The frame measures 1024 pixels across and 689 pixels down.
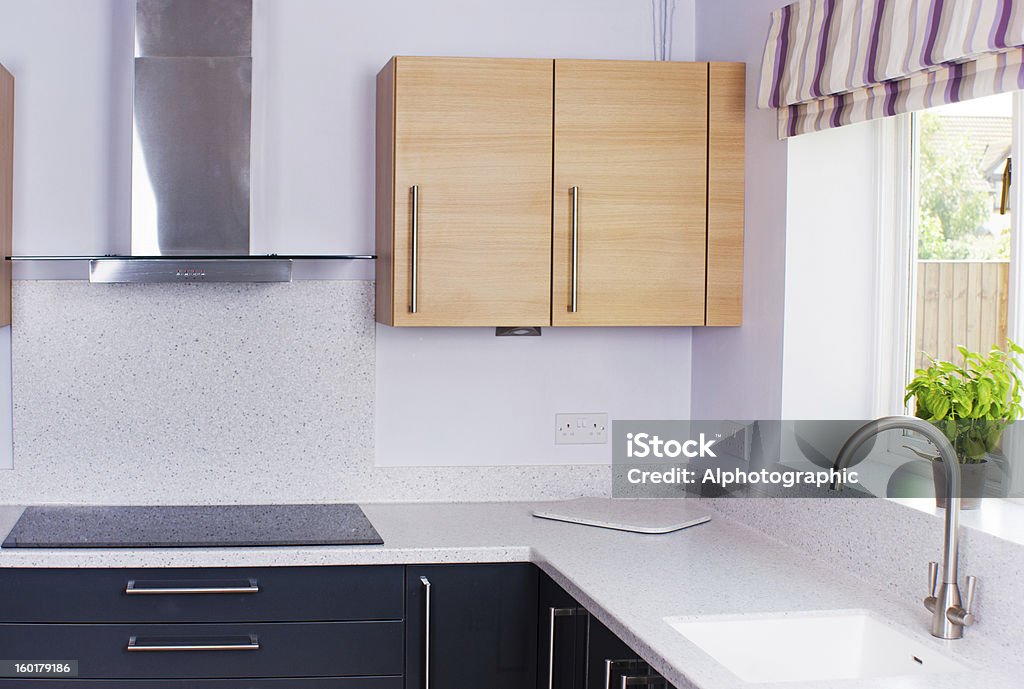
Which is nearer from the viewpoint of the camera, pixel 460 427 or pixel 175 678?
pixel 175 678

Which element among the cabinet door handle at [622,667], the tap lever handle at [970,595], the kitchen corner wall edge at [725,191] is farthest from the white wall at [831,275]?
the cabinet door handle at [622,667]

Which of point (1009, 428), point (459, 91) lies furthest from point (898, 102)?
point (459, 91)

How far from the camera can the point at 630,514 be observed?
298 centimetres

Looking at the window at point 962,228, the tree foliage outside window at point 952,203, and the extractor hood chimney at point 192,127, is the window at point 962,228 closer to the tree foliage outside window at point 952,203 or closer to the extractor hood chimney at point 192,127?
the tree foliage outside window at point 952,203

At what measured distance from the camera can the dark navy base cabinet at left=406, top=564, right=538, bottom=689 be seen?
101 inches

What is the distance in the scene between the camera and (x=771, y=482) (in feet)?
8.98

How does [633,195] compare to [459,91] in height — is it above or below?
below

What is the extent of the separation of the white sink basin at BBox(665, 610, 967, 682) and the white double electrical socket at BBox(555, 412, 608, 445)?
121 cm

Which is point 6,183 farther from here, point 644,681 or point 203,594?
point 644,681

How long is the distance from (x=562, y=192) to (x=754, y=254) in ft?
1.72

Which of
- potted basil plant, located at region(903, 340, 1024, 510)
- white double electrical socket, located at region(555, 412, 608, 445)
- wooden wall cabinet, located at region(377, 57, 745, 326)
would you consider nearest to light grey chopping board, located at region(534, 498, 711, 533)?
white double electrical socket, located at region(555, 412, 608, 445)

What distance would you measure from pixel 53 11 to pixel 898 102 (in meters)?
2.20

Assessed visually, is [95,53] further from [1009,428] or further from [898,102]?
[1009,428]

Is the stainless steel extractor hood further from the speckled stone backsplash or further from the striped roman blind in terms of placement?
the striped roman blind
